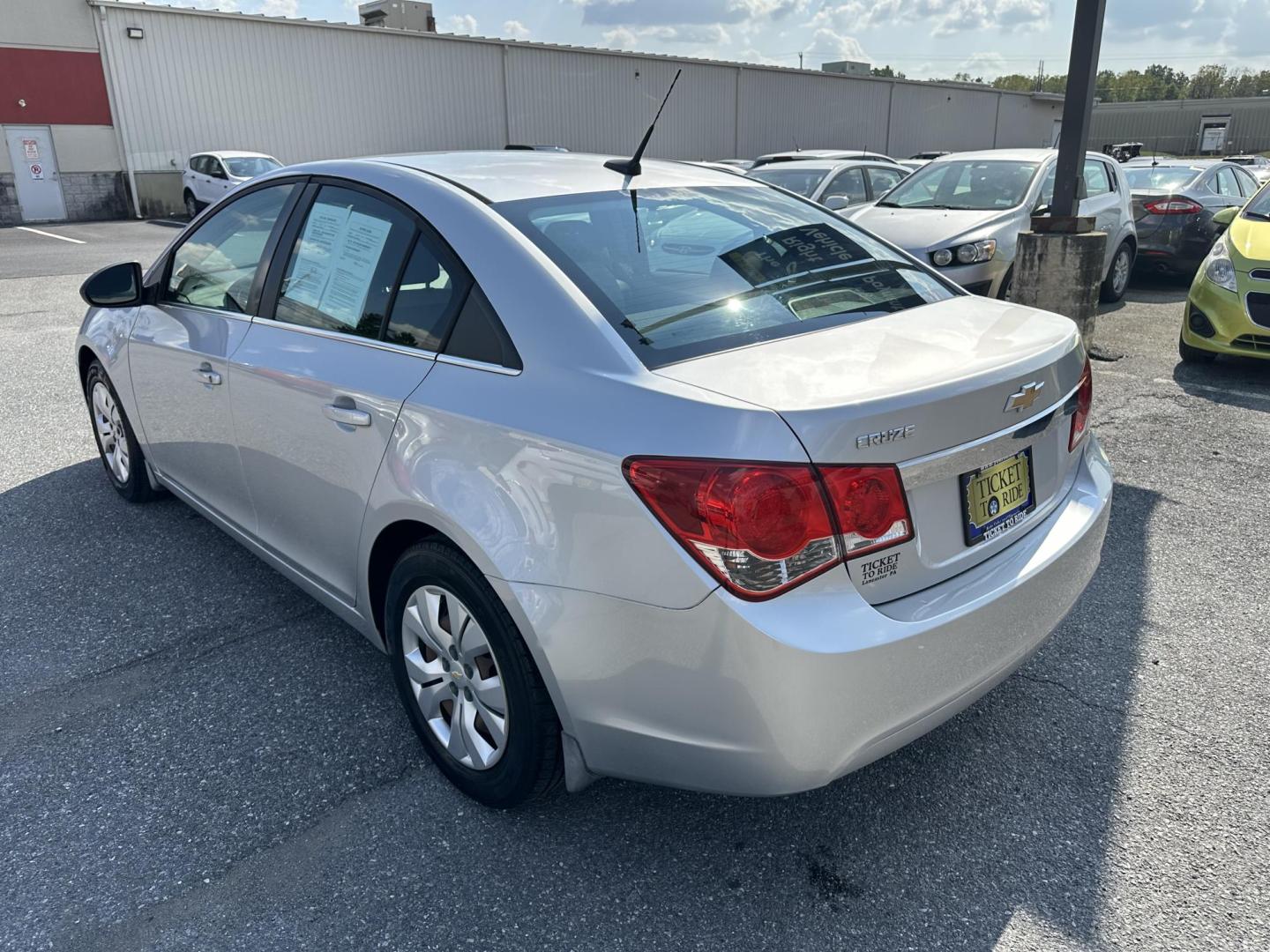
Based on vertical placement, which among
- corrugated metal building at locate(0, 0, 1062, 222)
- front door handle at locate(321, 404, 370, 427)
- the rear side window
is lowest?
front door handle at locate(321, 404, 370, 427)

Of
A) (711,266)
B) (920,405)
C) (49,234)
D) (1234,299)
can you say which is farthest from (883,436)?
(49,234)

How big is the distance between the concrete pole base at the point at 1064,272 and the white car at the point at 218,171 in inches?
704

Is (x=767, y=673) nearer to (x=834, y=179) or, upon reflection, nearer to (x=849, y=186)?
(x=834, y=179)

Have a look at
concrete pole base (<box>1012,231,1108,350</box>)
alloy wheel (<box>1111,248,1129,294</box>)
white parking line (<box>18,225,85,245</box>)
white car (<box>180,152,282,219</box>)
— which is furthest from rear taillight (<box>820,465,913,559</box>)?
white car (<box>180,152,282,219</box>)

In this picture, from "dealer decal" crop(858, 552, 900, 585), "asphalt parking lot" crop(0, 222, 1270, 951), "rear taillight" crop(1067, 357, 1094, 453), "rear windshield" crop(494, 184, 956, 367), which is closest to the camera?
"dealer decal" crop(858, 552, 900, 585)

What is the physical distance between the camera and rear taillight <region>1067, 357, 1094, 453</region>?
8.66ft

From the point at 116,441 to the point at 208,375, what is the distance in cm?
162

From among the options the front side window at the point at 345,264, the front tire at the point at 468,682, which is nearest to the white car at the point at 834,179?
the front side window at the point at 345,264

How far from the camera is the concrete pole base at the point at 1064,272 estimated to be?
7.00 meters

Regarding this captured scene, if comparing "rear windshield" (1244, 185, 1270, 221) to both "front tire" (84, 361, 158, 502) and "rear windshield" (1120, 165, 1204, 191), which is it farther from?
"front tire" (84, 361, 158, 502)

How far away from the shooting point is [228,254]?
3.53m

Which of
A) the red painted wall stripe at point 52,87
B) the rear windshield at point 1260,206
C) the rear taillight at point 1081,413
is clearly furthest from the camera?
the red painted wall stripe at point 52,87

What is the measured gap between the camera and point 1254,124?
2277 inches

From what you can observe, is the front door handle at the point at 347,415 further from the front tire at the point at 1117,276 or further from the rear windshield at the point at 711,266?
the front tire at the point at 1117,276
